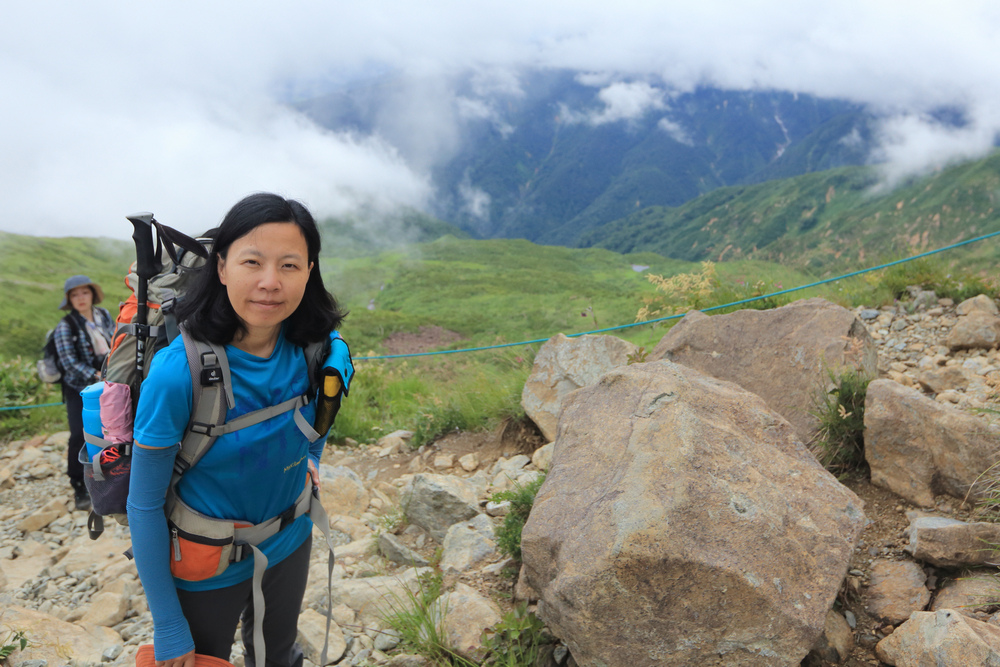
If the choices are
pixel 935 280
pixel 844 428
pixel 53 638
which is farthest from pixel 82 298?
pixel 935 280

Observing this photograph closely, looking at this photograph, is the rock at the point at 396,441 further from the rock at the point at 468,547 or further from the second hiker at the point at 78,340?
the second hiker at the point at 78,340

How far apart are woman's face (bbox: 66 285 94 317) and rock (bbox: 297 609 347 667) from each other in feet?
15.4

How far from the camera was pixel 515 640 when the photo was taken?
3.08 m

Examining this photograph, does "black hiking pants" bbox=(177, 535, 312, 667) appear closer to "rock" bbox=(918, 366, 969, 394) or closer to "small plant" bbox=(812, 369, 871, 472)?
"small plant" bbox=(812, 369, 871, 472)

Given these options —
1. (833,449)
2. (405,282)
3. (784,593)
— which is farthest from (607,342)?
(405,282)

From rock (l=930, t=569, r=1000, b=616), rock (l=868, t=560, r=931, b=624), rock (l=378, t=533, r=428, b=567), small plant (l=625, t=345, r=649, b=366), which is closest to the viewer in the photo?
rock (l=930, t=569, r=1000, b=616)

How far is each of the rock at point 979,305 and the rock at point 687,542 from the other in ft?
16.4

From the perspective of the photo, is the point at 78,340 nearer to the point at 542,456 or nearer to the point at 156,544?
the point at 542,456

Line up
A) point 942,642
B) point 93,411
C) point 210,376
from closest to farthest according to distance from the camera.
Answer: point 210,376 < point 93,411 < point 942,642

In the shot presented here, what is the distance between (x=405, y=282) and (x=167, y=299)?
46.0m

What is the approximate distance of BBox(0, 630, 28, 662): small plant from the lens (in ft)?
10.5

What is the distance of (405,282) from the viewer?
47.4 meters

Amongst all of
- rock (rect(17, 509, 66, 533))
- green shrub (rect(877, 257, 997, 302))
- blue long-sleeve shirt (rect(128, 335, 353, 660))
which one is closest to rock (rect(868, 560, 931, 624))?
blue long-sleeve shirt (rect(128, 335, 353, 660))

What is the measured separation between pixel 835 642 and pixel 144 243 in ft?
11.7
